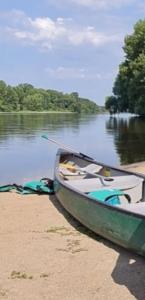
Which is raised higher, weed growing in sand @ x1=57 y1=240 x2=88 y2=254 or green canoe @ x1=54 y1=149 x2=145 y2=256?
green canoe @ x1=54 y1=149 x2=145 y2=256

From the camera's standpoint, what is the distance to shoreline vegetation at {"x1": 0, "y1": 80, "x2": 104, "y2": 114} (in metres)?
143

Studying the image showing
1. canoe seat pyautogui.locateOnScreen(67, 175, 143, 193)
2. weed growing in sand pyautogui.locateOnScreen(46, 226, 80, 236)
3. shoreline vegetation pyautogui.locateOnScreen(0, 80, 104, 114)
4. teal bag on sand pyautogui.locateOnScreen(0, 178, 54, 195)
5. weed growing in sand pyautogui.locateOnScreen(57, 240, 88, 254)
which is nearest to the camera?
weed growing in sand pyautogui.locateOnScreen(57, 240, 88, 254)

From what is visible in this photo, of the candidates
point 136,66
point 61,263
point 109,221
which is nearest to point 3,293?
point 61,263

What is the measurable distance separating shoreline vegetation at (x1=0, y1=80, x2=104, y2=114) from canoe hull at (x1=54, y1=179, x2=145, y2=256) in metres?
131

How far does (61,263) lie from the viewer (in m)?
6.70

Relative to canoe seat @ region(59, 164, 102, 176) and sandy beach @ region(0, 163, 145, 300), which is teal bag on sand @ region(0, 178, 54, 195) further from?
sandy beach @ region(0, 163, 145, 300)

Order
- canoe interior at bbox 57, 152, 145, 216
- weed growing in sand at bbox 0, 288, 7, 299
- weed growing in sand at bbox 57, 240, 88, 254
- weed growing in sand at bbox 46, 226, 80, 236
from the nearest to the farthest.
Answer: weed growing in sand at bbox 0, 288, 7, 299
weed growing in sand at bbox 57, 240, 88, 254
weed growing in sand at bbox 46, 226, 80, 236
canoe interior at bbox 57, 152, 145, 216

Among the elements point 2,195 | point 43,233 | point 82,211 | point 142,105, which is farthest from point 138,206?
point 142,105

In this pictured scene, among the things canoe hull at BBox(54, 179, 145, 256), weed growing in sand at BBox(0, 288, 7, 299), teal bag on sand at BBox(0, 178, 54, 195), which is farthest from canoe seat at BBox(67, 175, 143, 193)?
weed growing in sand at BBox(0, 288, 7, 299)

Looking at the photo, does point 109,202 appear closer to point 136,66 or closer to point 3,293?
point 3,293

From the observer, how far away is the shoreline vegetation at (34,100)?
470ft

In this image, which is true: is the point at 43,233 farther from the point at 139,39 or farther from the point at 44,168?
the point at 139,39

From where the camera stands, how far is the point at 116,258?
6.83m

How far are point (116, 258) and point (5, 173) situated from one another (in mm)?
10881
